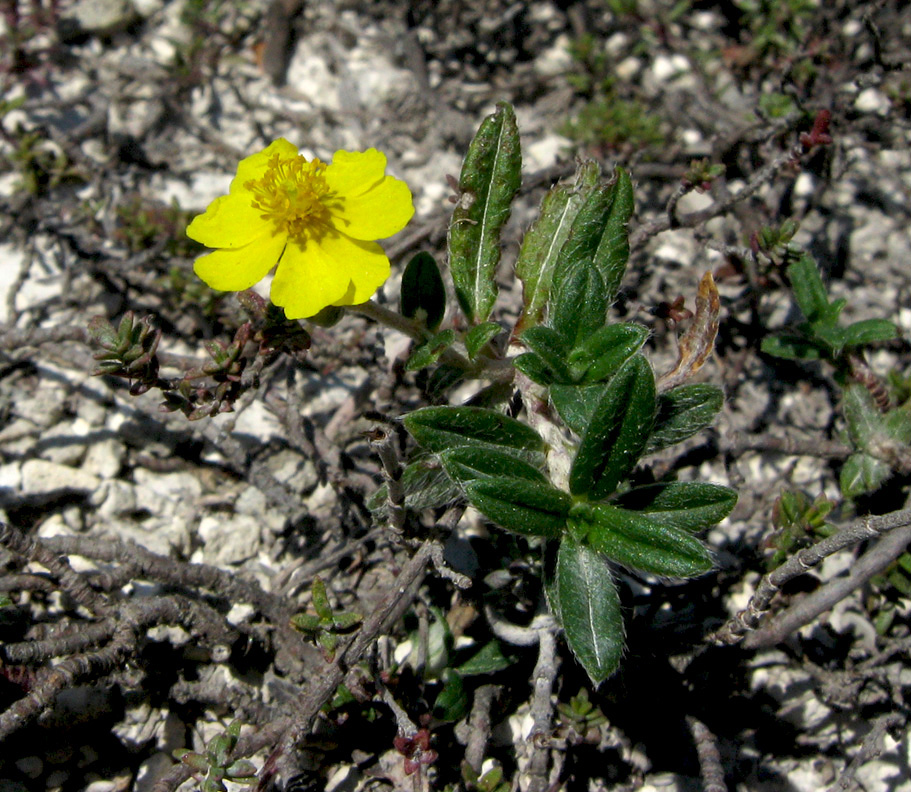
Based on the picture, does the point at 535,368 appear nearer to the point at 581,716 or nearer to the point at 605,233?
the point at 605,233

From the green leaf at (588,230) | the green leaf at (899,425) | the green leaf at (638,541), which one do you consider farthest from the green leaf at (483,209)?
the green leaf at (899,425)

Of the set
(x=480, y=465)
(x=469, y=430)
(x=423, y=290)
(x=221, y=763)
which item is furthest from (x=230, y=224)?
(x=221, y=763)

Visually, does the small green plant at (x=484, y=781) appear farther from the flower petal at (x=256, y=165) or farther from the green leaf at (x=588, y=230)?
the flower petal at (x=256, y=165)

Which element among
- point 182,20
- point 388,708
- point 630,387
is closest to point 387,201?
point 630,387

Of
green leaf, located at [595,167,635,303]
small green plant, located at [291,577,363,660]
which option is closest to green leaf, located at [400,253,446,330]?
green leaf, located at [595,167,635,303]

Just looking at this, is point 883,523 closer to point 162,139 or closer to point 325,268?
point 325,268

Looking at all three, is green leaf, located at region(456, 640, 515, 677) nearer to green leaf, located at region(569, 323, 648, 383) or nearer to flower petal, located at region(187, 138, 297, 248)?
green leaf, located at region(569, 323, 648, 383)
